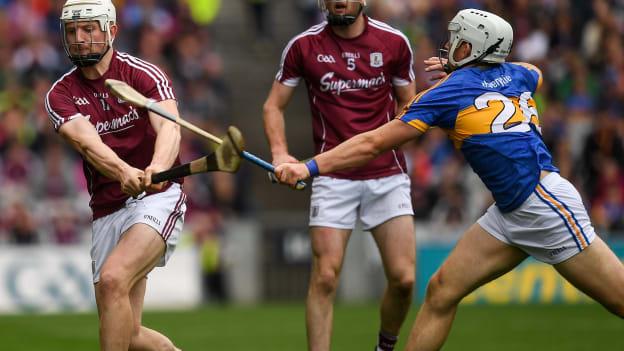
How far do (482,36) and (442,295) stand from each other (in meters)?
1.54

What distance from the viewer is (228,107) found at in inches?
823

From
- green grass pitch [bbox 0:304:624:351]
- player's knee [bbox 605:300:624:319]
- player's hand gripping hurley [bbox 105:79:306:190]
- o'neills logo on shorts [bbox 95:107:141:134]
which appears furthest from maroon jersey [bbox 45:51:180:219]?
green grass pitch [bbox 0:304:624:351]

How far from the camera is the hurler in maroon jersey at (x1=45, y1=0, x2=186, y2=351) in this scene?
7.67 metres

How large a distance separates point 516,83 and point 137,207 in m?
2.43

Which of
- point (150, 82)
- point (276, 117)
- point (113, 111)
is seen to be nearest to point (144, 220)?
point (113, 111)

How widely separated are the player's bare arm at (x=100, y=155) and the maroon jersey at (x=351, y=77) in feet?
5.93

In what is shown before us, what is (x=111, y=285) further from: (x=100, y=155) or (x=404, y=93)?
(x=404, y=93)

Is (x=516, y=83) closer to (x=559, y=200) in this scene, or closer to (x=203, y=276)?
(x=559, y=200)

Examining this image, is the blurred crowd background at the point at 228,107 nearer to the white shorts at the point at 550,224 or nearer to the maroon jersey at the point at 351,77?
the maroon jersey at the point at 351,77

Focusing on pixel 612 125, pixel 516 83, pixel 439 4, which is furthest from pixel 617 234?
pixel 516 83

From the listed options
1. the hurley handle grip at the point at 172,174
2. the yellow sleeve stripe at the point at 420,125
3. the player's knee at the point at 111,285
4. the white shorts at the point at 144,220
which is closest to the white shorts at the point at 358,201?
the white shorts at the point at 144,220

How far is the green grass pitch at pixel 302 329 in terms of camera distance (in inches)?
461

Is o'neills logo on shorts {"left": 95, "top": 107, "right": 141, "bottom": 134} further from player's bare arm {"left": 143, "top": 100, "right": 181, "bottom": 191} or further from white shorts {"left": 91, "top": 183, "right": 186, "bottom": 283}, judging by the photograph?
white shorts {"left": 91, "top": 183, "right": 186, "bottom": 283}

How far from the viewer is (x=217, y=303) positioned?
17.5 m
